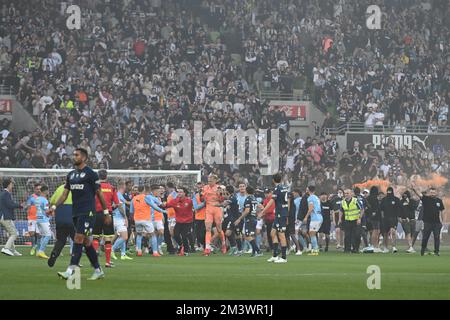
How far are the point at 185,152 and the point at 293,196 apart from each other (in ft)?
36.4

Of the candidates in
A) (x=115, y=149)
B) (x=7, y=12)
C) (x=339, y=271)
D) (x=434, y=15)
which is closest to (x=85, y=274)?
(x=339, y=271)

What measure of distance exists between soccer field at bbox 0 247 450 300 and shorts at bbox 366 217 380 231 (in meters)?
7.68

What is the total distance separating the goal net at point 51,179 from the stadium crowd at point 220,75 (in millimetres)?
3096

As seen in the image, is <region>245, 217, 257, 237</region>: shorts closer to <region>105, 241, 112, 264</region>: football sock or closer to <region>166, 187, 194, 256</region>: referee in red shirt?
<region>166, 187, 194, 256</region>: referee in red shirt

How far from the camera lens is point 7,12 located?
46.7 meters

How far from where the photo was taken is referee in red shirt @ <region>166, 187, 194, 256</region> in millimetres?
30484

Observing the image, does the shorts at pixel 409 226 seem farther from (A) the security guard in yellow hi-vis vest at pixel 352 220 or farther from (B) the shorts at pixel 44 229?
(B) the shorts at pixel 44 229

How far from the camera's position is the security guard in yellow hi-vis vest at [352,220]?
33188 millimetres

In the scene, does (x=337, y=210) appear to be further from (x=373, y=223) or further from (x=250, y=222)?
(x=250, y=222)

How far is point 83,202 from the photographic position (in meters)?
18.3

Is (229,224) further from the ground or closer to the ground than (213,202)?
closer to the ground

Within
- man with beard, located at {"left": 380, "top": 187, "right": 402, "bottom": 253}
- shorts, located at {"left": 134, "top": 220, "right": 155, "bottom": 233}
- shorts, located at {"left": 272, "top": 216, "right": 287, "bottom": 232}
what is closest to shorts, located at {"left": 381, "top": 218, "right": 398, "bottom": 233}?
man with beard, located at {"left": 380, "top": 187, "right": 402, "bottom": 253}

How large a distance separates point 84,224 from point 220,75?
96.6 ft

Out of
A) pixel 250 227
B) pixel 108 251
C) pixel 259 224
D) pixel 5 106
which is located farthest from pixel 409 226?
pixel 5 106
